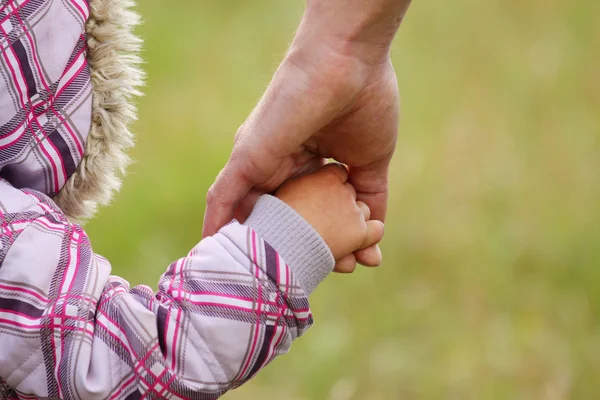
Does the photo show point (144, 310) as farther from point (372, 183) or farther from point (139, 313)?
point (372, 183)

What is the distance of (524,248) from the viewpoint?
292 cm

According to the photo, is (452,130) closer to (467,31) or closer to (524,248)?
(524,248)

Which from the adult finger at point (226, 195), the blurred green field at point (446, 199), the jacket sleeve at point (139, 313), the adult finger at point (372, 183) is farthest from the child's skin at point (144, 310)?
the blurred green field at point (446, 199)

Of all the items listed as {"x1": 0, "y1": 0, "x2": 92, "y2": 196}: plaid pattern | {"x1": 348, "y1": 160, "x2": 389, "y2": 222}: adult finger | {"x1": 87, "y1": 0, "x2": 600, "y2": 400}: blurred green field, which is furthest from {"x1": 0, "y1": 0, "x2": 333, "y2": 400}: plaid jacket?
{"x1": 87, "y1": 0, "x2": 600, "y2": 400}: blurred green field

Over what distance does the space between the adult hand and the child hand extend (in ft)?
0.12

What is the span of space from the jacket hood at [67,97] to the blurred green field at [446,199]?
107 centimetres

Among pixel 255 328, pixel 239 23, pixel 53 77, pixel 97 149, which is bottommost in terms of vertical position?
pixel 239 23

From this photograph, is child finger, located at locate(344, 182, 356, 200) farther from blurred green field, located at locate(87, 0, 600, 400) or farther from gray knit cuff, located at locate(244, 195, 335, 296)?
blurred green field, located at locate(87, 0, 600, 400)

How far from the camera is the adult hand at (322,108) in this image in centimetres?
134

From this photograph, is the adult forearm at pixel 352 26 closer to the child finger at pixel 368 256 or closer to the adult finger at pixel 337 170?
the adult finger at pixel 337 170

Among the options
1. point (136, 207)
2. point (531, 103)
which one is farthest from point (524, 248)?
point (136, 207)

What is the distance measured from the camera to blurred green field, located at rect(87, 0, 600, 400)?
2.43 m

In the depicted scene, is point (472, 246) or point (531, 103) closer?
point (472, 246)

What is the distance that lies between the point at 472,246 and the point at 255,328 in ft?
6.05
